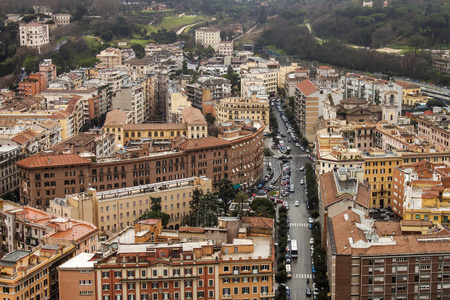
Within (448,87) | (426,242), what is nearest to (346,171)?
(426,242)

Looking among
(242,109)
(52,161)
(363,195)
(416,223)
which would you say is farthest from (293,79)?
(416,223)

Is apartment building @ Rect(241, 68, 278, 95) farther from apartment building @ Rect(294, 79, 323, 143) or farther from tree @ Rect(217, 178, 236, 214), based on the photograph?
tree @ Rect(217, 178, 236, 214)

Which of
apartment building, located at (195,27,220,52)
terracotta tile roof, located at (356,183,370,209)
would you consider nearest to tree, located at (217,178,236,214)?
terracotta tile roof, located at (356,183,370,209)

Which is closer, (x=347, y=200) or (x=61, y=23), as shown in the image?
(x=347, y=200)

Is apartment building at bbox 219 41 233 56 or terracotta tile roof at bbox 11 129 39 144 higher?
apartment building at bbox 219 41 233 56

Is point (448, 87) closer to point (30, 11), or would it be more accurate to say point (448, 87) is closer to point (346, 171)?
point (346, 171)

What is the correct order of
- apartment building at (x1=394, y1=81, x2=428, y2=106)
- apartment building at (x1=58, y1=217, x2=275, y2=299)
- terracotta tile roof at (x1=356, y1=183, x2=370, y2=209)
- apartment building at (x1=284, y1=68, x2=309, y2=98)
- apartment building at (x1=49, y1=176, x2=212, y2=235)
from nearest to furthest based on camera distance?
apartment building at (x1=58, y1=217, x2=275, y2=299)
terracotta tile roof at (x1=356, y1=183, x2=370, y2=209)
apartment building at (x1=49, y1=176, x2=212, y2=235)
apartment building at (x1=394, y1=81, x2=428, y2=106)
apartment building at (x1=284, y1=68, x2=309, y2=98)

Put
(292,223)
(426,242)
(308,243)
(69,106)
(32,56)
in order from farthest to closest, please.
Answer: (32,56) < (69,106) < (292,223) < (308,243) < (426,242)

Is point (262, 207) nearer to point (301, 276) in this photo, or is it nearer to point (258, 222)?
point (301, 276)
